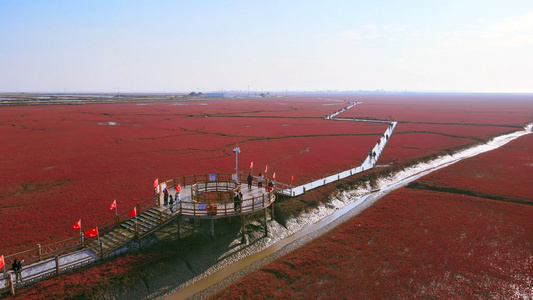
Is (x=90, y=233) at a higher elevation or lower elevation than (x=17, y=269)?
higher

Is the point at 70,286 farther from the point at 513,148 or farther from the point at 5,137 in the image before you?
the point at 513,148

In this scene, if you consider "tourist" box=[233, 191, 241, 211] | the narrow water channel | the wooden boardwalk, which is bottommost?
the narrow water channel

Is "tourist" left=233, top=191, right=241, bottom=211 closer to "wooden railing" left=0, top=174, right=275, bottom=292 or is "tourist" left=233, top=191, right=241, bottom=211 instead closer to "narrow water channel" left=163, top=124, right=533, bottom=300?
"wooden railing" left=0, top=174, right=275, bottom=292

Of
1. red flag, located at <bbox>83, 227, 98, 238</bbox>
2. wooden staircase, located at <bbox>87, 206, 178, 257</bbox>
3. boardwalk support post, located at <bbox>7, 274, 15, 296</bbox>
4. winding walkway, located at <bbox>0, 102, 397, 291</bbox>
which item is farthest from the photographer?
wooden staircase, located at <bbox>87, 206, 178, 257</bbox>

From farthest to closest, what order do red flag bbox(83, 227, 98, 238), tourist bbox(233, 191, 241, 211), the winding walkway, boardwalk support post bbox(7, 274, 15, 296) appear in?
tourist bbox(233, 191, 241, 211) → red flag bbox(83, 227, 98, 238) → the winding walkway → boardwalk support post bbox(7, 274, 15, 296)

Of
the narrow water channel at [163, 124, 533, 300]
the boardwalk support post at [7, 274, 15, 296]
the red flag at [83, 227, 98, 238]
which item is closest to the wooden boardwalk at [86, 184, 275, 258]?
the red flag at [83, 227, 98, 238]

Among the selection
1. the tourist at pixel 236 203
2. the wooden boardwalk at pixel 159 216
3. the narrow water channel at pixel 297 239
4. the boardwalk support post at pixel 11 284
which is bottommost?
the narrow water channel at pixel 297 239

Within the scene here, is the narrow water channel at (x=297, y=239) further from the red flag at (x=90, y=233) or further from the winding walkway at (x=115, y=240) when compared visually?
the red flag at (x=90, y=233)

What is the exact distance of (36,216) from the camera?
23.4 metres

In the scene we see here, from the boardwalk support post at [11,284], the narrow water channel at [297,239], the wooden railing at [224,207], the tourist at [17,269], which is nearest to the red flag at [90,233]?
the tourist at [17,269]

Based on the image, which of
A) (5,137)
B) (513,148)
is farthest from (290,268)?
(5,137)

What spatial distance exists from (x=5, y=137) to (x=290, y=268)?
60311 mm

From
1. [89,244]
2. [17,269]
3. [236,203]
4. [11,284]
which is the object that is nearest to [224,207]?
[236,203]

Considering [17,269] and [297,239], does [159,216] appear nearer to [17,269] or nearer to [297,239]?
[17,269]
